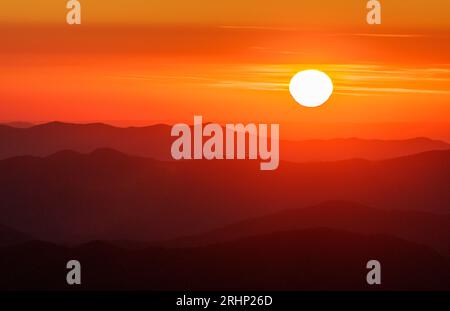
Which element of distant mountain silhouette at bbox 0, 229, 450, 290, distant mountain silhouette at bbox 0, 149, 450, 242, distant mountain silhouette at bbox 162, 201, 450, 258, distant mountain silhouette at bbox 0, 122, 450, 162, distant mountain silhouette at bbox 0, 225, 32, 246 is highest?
distant mountain silhouette at bbox 0, 122, 450, 162

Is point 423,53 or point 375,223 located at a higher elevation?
point 423,53

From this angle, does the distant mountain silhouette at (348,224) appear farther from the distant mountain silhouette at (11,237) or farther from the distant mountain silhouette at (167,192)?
the distant mountain silhouette at (11,237)

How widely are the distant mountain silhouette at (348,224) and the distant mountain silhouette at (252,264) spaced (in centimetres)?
4

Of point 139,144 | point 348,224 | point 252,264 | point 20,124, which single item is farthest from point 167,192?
point 348,224

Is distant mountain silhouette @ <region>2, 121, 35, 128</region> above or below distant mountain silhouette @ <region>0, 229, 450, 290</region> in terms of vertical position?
above

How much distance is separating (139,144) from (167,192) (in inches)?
12.3

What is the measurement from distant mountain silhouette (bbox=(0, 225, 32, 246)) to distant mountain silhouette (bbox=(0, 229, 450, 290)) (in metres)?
0.03

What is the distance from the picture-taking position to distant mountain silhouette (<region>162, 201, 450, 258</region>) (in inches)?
154

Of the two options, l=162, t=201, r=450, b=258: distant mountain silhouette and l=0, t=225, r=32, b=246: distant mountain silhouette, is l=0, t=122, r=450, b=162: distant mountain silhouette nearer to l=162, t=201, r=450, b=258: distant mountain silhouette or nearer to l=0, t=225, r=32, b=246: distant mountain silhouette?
l=162, t=201, r=450, b=258: distant mountain silhouette

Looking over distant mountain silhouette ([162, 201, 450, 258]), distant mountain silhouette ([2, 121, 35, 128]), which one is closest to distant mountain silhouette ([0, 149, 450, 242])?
distant mountain silhouette ([162, 201, 450, 258])

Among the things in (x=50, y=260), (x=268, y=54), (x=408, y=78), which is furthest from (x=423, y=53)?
(x=50, y=260)

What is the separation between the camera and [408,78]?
3906mm
